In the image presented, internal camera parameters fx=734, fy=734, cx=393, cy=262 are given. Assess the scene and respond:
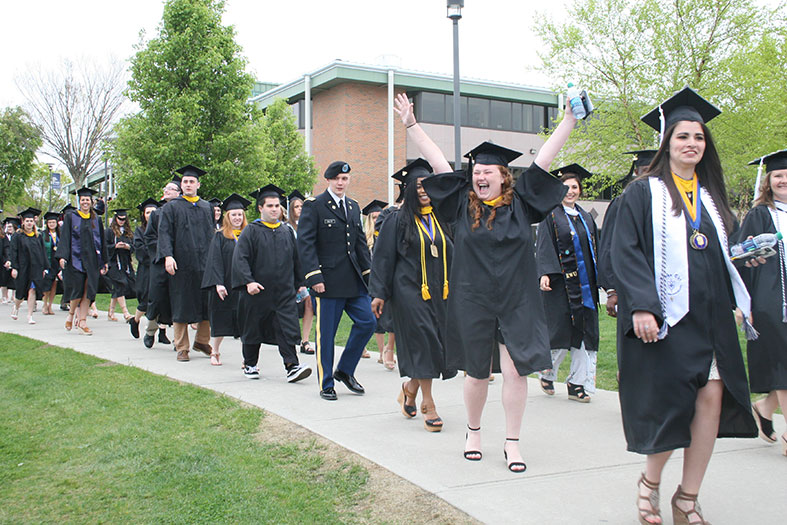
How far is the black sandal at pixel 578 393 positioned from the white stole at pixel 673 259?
3.03 meters

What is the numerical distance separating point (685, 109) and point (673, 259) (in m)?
0.78

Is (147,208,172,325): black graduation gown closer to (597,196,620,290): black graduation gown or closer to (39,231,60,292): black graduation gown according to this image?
(39,231,60,292): black graduation gown

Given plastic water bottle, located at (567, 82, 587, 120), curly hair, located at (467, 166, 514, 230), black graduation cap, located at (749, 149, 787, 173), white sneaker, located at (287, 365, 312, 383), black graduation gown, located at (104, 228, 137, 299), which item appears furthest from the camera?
black graduation gown, located at (104, 228, 137, 299)

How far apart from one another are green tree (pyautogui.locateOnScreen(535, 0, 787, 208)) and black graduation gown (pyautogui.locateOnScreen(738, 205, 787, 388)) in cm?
1234

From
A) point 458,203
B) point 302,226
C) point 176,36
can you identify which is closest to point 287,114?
point 176,36

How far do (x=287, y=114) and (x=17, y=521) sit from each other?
30916mm

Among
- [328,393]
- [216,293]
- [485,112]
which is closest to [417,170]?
[328,393]

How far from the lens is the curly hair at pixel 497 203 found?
447cm

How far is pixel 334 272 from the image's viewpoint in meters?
6.69

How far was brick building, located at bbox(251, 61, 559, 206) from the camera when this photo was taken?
119ft

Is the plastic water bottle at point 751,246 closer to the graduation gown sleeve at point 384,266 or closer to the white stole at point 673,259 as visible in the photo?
the white stole at point 673,259

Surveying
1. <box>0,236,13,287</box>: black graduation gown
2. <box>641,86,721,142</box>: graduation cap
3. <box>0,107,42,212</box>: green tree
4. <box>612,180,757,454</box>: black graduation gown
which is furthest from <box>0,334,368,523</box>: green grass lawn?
<box>0,107,42,212</box>: green tree

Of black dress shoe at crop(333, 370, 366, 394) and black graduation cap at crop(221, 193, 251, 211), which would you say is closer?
black dress shoe at crop(333, 370, 366, 394)

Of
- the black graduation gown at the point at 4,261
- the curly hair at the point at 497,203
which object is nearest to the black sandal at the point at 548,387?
the curly hair at the point at 497,203
